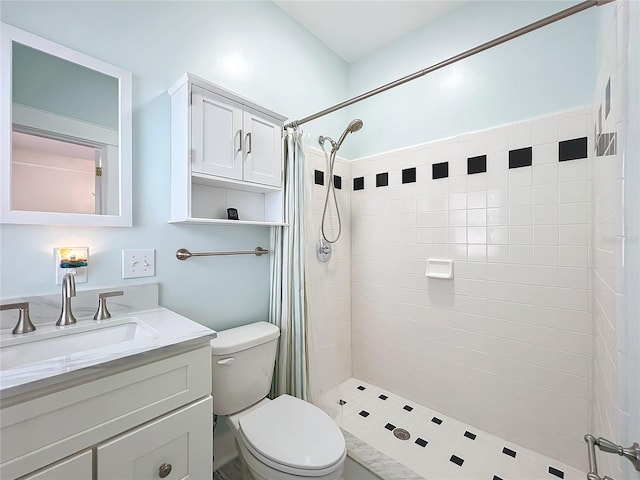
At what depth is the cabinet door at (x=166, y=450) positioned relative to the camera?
81 centimetres

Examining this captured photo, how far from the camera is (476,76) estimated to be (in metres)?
1.81

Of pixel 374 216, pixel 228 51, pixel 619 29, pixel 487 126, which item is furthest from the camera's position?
pixel 374 216

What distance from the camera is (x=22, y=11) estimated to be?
1028mm

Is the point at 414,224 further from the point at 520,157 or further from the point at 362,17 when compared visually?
the point at 362,17

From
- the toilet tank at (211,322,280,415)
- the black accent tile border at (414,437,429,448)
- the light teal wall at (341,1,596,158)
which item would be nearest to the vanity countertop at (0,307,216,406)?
the toilet tank at (211,322,280,415)

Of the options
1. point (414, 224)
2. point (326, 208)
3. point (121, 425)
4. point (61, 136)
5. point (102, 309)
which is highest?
point (61, 136)

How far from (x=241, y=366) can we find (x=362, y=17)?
91.4 inches

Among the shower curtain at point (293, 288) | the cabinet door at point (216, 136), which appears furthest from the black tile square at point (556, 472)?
the cabinet door at point (216, 136)

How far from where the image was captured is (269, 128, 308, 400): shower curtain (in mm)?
1662

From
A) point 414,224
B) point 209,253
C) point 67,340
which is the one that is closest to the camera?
point 67,340

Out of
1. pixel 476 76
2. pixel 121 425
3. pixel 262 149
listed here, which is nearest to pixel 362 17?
pixel 476 76

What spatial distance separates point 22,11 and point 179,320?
4.10 feet

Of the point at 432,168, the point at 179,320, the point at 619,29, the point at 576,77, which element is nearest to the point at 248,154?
the point at 179,320

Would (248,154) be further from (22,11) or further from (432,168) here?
(432,168)
